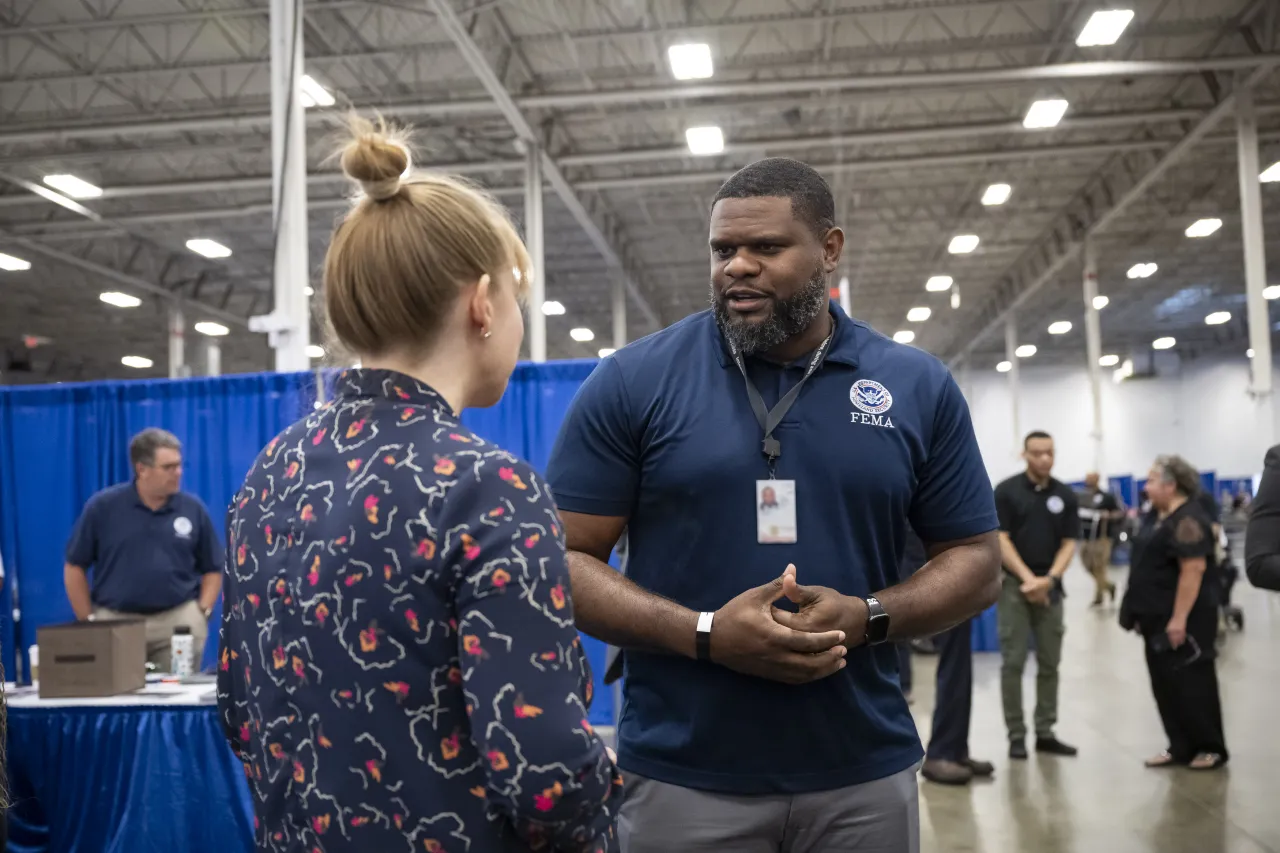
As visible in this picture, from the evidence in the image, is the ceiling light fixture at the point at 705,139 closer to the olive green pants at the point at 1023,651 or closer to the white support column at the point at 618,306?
the white support column at the point at 618,306

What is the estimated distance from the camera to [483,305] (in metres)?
1.08

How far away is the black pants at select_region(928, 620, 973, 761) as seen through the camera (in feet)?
17.8

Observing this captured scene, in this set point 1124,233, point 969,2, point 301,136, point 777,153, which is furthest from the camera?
point 1124,233

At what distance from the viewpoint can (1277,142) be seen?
1263cm

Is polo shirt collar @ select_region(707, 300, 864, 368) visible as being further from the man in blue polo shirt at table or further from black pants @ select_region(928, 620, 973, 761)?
black pants @ select_region(928, 620, 973, 761)

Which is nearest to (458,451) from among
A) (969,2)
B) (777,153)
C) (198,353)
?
(969,2)

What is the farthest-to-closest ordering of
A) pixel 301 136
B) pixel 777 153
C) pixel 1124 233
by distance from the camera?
pixel 1124 233, pixel 777 153, pixel 301 136

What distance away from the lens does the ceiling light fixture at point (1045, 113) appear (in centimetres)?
1055

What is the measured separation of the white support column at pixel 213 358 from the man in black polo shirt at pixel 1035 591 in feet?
31.8

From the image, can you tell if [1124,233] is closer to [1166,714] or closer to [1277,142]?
[1277,142]

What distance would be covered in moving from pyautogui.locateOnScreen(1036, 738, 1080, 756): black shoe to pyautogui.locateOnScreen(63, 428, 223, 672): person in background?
4377 millimetres

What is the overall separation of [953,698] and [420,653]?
193 inches

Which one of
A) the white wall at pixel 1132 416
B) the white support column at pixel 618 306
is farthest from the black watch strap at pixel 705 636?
the white wall at pixel 1132 416

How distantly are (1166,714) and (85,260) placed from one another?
598 inches
